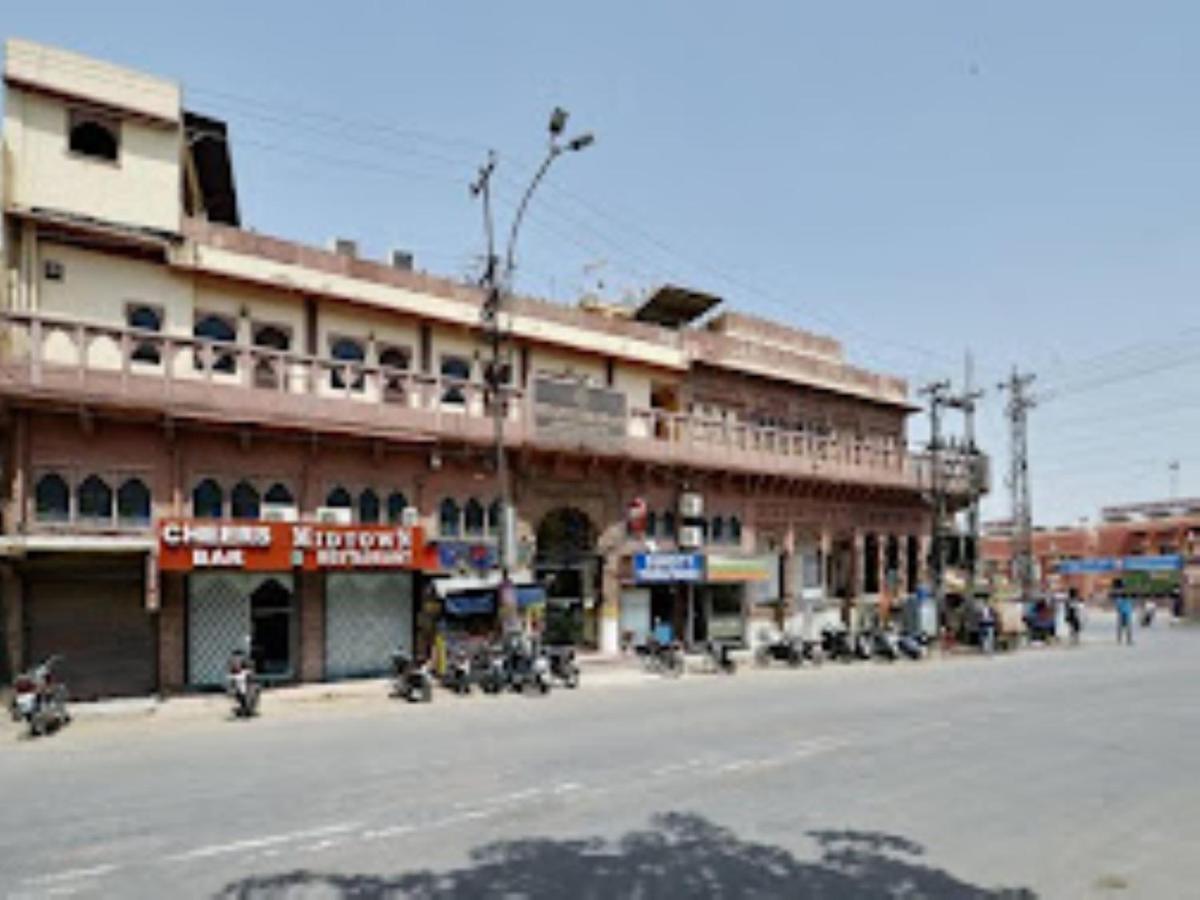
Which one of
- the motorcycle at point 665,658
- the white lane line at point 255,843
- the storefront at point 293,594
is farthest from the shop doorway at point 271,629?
the white lane line at point 255,843

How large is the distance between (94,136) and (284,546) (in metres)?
10.1

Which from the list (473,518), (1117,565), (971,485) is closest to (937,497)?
(971,485)

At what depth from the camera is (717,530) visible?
29.2 m

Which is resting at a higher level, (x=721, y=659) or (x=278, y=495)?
(x=278, y=495)

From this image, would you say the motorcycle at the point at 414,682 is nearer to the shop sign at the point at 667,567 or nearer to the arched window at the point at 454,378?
the arched window at the point at 454,378

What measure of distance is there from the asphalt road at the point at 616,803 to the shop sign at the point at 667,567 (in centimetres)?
963

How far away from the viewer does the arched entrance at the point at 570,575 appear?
25.3 meters

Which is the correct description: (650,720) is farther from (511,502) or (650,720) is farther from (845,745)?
(511,502)

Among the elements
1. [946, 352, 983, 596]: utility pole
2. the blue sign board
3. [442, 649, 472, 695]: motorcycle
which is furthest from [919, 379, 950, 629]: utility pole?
the blue sign board

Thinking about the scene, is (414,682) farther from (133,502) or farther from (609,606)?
(609,606)

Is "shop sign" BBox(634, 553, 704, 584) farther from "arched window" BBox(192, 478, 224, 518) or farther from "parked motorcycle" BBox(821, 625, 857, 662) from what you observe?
"arched window" BBox(192, 478, 224, 518)

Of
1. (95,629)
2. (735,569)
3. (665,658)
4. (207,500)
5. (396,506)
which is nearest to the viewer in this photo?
(95,629)

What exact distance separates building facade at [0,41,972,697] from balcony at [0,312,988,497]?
7 cm

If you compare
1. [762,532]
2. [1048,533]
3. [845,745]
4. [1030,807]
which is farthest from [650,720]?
[1048,533]
